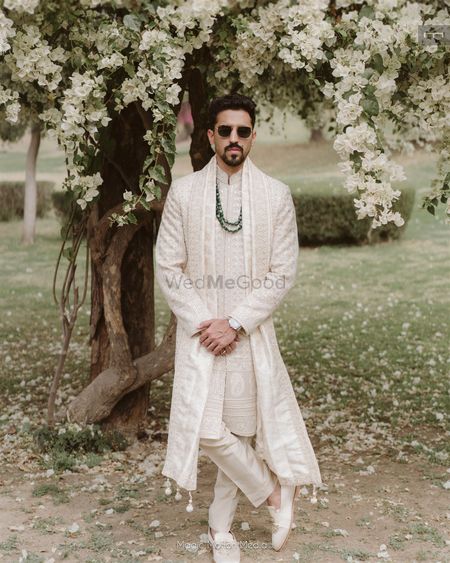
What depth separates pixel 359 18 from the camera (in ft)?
14.4

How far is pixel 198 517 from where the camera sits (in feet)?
15.4

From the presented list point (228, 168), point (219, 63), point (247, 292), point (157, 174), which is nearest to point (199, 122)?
point (219, 63)

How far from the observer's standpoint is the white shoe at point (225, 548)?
4.11 meters

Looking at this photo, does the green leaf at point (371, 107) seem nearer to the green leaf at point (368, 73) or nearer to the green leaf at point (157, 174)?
the green leaf at point (368, 73)

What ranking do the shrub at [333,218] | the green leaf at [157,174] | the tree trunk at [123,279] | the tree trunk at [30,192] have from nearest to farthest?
1. the green leaf at [157,174]
2. the tree trunk at [123,279]
3. the shrub at [333,218]
4. the tree trunk at [30,192]

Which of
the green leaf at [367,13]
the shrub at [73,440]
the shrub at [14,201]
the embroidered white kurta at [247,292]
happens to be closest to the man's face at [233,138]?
the embroidered white kurta at [247,292]

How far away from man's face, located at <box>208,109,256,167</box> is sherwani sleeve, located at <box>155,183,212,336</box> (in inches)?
11.6

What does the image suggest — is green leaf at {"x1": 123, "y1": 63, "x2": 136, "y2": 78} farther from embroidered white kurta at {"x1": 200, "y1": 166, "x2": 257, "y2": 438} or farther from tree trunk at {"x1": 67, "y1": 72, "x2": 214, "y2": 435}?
tree trunk at {"x1": 67, "y1": 72, "x2": 214, "y2": 435}

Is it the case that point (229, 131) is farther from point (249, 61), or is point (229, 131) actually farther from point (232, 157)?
point (249, 61)

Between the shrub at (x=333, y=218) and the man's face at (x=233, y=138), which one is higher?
the man's face at (x=233, y=138)

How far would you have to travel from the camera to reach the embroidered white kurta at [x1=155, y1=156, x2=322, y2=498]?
4.07m

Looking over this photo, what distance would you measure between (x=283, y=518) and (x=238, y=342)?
0.86m

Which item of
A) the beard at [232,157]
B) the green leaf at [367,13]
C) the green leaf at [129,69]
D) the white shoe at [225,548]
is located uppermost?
the green leaf at [367,13]

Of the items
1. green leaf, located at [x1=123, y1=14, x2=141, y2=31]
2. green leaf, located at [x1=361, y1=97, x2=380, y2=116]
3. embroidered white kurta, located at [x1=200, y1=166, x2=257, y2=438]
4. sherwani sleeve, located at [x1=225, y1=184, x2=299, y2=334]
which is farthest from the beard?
green leaf, located at [x1=123, y1=14, x2=141, y2=31]
